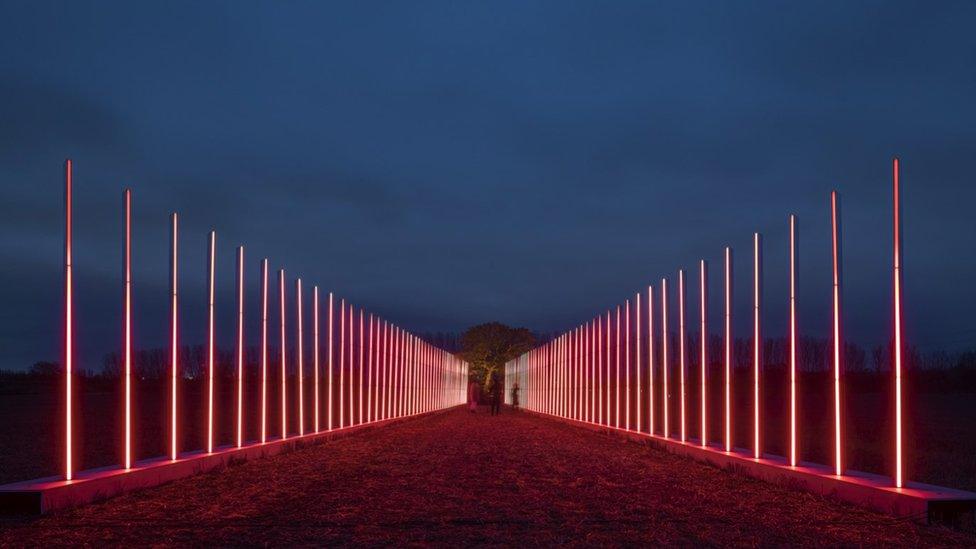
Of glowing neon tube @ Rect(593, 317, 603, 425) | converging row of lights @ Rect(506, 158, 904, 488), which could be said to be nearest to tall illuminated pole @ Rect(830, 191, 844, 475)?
converging row of lights @ Rect(506, 158, 904, 488)

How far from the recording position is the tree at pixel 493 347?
86.1 m

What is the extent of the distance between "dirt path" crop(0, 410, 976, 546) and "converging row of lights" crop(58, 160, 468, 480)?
4.44ft

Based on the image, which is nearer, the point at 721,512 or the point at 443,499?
the point at 721,512

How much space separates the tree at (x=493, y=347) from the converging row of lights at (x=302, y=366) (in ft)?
57.0

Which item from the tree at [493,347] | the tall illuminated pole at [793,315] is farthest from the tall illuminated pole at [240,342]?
the tree at [493,347]

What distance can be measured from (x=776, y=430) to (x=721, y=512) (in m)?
20.8

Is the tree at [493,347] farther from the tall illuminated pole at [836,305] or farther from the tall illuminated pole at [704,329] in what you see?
the tall illuminated pole at [836,305]

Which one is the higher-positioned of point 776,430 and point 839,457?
point 839,457

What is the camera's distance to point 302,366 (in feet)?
76.9

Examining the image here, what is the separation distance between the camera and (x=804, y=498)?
37.0ft

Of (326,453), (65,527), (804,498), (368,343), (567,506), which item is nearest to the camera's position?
(65,527)

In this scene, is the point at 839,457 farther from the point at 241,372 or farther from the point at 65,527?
the point at 241,372

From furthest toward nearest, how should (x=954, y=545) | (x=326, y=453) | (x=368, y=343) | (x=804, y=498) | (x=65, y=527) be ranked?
(x=368, y=343) < (x=326, y=453) < (x=804, y=498) < (x=65, y=527) < (x=954, y=545)

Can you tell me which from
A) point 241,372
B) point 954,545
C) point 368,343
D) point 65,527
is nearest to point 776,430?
point 368,343
